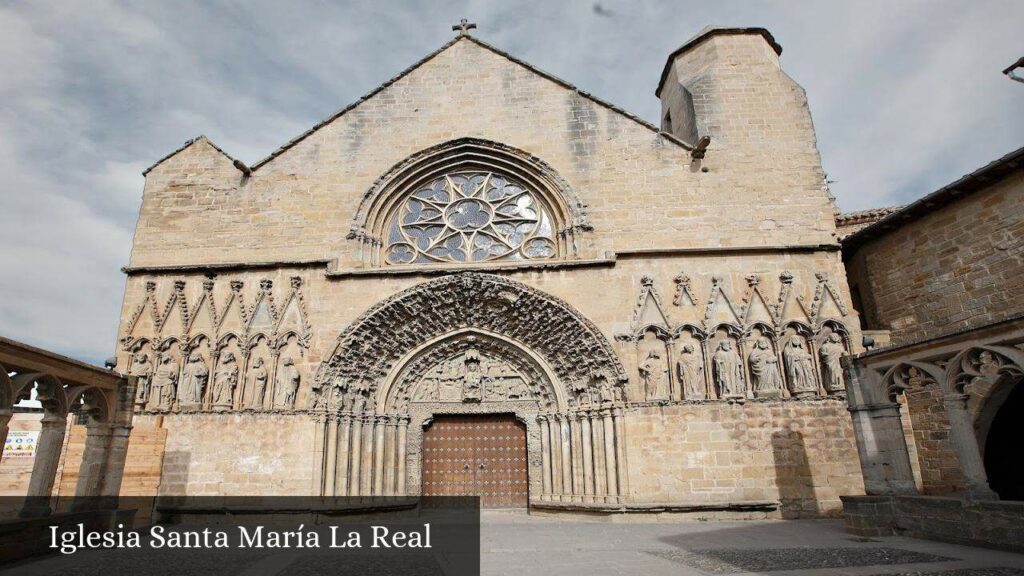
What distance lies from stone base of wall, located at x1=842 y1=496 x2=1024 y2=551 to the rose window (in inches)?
240

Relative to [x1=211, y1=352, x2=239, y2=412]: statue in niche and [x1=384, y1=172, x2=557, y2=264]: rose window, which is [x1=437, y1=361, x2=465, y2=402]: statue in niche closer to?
[x1=384, y1=172, x2=557, y2=264]: rose window

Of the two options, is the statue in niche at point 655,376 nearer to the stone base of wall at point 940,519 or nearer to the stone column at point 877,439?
the stone column at point 877,439

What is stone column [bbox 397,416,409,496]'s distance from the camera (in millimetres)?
10180

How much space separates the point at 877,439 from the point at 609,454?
3.72m

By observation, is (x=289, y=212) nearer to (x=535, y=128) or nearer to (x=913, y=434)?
(x=535, y=128)

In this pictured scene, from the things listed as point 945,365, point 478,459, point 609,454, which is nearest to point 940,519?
point 945,365

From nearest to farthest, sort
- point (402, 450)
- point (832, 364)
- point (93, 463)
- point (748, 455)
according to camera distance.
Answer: point (93, 463)
point (748, 455)
point (832, 364)
point (402, 450)

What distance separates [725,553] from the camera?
588 centimetres

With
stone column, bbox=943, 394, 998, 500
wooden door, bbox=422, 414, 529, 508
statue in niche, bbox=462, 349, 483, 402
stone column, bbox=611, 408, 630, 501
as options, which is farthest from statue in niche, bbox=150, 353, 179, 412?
stone column, bbox=943, 394, 998, 500

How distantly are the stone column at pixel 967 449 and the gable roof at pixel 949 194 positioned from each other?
4.14 meters

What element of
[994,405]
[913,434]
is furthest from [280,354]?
[994,405]

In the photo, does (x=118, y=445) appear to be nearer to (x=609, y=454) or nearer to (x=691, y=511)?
(x=609, y=454)

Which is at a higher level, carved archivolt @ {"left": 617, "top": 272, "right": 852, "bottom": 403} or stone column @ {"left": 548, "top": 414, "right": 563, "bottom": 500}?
carved archivolt @ {"left": 617, "top": 272, "right": 852, "bottom": 403}

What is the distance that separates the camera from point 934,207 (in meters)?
9.56
